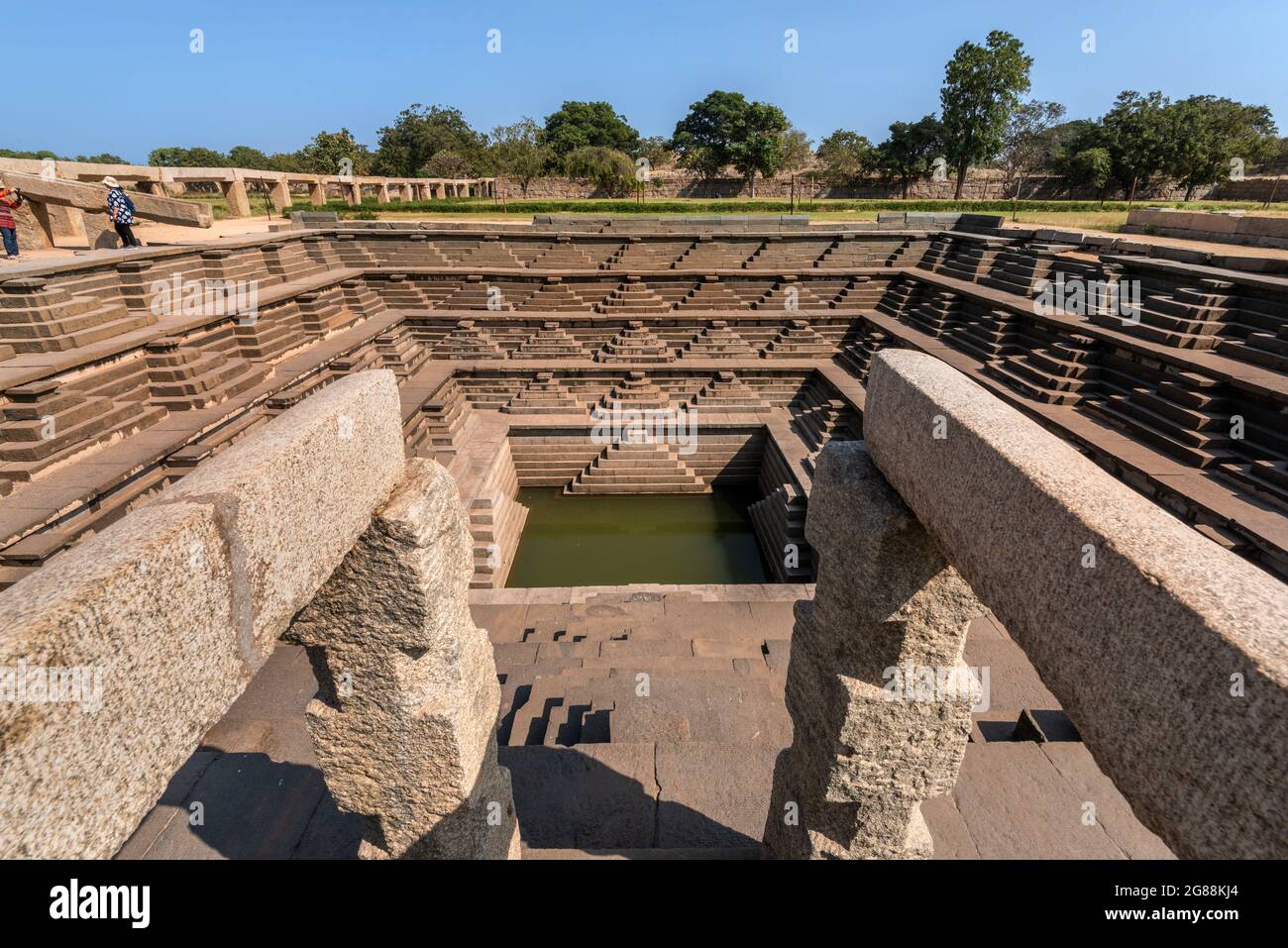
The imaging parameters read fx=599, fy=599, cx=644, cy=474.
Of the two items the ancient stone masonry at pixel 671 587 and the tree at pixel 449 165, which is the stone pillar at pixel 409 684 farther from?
the tree at pixel 449 165

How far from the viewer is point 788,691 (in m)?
3.38

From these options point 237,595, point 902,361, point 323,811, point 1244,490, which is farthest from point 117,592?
point 1244,490

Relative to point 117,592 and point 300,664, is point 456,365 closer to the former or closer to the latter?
point 300,664

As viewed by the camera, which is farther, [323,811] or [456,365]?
[456,365]

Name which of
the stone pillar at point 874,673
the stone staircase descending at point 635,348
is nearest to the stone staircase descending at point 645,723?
the stone pillar at point 874,673

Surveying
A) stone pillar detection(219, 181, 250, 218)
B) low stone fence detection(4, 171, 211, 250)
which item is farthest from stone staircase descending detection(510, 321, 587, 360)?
stone pillar detection(219, 181, 250, 218)

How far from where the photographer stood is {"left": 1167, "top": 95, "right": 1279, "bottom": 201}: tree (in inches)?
1028

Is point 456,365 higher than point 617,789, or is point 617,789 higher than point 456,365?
point 456,365

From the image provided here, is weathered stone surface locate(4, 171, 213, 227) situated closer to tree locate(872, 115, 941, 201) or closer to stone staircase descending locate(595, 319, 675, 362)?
stone staircase descending locate(595, 319, 675, 362)

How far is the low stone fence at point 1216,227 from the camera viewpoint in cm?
1368

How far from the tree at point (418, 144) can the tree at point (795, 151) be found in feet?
55.4

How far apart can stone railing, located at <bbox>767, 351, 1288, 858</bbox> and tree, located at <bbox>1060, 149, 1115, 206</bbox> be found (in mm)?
33510

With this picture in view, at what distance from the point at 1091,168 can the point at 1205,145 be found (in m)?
3.98
